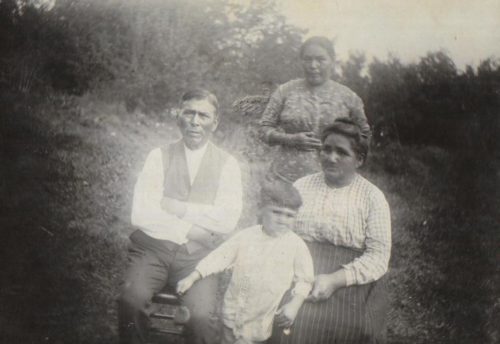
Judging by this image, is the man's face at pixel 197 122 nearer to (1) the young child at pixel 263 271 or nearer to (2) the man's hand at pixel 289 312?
(1) the young child at pixel 263 271

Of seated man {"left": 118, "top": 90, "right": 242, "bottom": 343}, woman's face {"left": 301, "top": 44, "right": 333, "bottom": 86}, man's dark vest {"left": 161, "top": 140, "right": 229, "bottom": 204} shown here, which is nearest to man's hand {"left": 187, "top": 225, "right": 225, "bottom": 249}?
seated man {"left": 118, "top": 90, "right": 242, "bottom": 343}

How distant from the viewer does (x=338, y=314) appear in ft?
7.27

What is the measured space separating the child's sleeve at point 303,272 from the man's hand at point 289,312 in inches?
1.3

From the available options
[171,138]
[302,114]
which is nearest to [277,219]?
[302,114]

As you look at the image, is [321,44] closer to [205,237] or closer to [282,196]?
[282,196]

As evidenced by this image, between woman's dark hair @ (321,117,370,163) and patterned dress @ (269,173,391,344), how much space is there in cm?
13

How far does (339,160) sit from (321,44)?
603 mm

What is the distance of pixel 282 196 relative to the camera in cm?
234

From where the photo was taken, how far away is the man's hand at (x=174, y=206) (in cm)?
241

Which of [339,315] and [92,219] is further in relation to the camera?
[92,219]

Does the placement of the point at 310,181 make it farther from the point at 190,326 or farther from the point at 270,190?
the point at 190,326

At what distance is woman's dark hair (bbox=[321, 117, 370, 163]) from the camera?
7.70 feet

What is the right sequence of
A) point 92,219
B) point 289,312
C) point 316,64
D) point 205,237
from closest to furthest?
point 289,312, point 205,237, point 316,64, point 92,219

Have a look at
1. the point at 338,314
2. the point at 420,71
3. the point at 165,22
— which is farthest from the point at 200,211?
the point at 420,71
